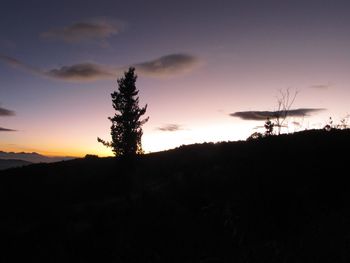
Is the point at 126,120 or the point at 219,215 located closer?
the point at 219,215

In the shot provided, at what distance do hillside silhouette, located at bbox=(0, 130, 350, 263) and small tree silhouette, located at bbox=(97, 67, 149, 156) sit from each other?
48.0 ft

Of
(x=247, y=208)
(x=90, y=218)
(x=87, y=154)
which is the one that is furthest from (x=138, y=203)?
(x=87, y=154)

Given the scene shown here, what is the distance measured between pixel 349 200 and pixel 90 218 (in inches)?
417

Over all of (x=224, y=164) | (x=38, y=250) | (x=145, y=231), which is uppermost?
(x=224, y=164)

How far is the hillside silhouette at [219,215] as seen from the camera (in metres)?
8.36

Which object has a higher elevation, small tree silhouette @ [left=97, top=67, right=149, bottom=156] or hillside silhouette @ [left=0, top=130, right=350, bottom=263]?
small tree silhouette @ [left=97, top=67, right=149, bottom=156]

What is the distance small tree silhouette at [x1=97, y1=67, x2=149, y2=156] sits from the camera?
37.4m

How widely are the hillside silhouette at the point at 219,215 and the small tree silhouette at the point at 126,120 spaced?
14.6m

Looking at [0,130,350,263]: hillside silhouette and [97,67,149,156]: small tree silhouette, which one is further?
[97,67,149,156]: small tree silhouette

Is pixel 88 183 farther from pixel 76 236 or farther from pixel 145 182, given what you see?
pixel 76 236

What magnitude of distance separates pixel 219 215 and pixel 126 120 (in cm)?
2761

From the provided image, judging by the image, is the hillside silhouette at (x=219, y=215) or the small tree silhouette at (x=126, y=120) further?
the small tree silhouette at (x=126, y=120)

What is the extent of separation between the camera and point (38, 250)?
1224 cm

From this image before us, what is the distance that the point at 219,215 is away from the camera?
37.2 ft
